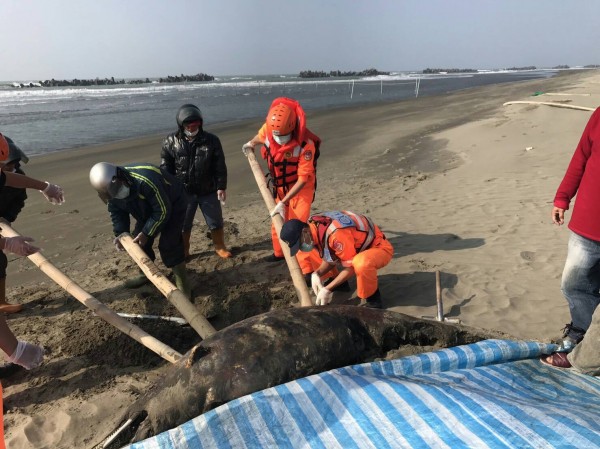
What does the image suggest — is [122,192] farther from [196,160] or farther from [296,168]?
[296,168]

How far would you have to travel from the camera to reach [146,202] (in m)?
3.74

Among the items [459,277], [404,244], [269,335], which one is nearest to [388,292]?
[459,277]

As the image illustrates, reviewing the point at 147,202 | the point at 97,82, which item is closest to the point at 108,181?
the point at 147,202

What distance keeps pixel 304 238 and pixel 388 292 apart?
1.39 meters

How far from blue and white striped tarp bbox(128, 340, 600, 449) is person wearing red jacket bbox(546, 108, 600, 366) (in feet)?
2.67

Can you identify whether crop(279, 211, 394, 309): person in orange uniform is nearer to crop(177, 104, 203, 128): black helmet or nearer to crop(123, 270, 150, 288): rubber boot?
crop(177, 104, 203, 128): black helmet

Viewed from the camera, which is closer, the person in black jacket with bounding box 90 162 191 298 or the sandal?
the sandal

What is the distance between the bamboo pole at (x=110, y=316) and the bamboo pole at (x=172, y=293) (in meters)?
0.25

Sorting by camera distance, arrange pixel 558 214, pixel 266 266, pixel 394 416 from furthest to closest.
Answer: pixel 266 266, pixel 558 214, pixel 394 416

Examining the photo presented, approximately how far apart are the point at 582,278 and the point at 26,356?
160 inches

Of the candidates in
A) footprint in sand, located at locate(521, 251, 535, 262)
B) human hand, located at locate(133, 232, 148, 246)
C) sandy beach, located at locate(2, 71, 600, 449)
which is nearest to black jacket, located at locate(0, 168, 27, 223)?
sandy beach, located at locate(2, 71, 600, 449)

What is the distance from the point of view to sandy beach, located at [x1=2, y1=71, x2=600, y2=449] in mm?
3131

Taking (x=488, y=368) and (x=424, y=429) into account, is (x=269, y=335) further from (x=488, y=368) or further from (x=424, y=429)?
(x=488, y=368)

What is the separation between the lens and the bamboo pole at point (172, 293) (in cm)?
291
